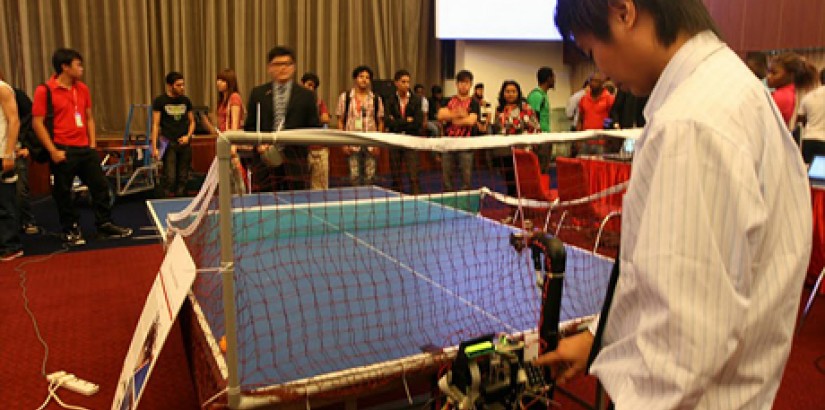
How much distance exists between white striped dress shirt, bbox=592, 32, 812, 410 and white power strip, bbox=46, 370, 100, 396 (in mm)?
2301

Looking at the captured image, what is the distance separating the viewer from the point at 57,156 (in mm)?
4496

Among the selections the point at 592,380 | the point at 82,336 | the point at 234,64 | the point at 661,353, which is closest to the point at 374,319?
the point at 592,380

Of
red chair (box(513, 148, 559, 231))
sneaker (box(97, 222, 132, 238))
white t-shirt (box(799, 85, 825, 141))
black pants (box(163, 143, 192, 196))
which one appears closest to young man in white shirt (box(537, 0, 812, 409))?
red chair (box(513, 148, 559, 231))

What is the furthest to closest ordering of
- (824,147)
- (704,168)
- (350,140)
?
1. (824,147)
2. (350,140)
3. (704,168)

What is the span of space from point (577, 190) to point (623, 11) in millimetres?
4160

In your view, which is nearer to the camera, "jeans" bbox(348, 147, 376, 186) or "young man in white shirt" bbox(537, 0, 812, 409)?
"young man in white shirt" bbox(537, 0, 812, 409)

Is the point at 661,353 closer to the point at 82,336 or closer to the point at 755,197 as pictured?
the point at 755,197

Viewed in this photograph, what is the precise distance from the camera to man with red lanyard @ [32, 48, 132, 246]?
440cm

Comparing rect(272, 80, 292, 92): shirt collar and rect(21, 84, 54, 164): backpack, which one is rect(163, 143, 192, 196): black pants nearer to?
rect(21, 84, 54, 164): backpack

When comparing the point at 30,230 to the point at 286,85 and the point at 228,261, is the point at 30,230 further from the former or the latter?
the point at 228,261

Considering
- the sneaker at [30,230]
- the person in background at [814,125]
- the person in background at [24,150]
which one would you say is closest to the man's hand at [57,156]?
the person in background at [24,150]

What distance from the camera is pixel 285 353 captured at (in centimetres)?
183

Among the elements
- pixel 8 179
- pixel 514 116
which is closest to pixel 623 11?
pixel 8 179

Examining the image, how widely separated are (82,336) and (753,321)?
3.12 m
